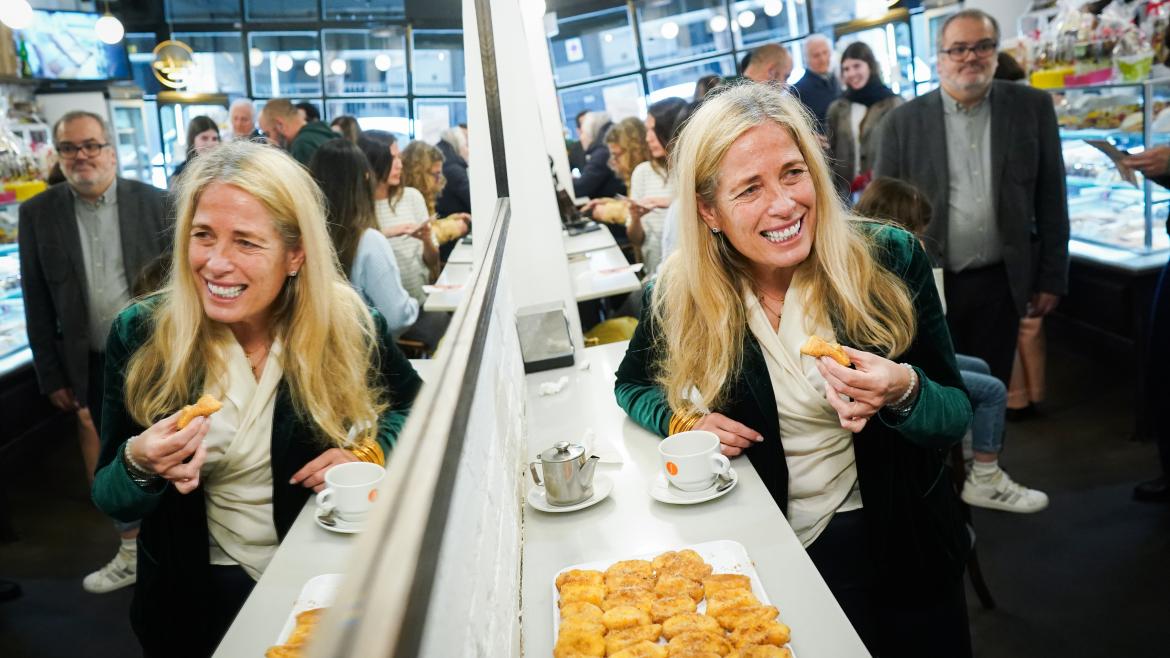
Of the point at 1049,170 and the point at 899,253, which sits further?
the point at 1049,170

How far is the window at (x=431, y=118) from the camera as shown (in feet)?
3.19

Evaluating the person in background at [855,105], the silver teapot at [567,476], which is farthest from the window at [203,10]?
the person in background at [855,105]

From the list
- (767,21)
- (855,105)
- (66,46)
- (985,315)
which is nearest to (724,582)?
(66,46)

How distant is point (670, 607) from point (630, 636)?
0.08 meters

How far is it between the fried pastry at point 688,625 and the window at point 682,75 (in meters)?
5.72

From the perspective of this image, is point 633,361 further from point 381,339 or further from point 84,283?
point 84,283

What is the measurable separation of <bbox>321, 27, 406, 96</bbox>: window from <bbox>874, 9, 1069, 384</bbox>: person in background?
3067 millimetres

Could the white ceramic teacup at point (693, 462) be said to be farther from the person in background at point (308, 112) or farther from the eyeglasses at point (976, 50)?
the eyeglasses at point (976, 50)

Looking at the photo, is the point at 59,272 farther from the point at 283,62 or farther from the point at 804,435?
the point at 804,435

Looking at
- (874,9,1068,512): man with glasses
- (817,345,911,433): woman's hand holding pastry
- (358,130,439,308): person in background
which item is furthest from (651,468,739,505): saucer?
(874,9,1068,512): man with glasses

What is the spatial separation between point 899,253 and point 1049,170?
234cm

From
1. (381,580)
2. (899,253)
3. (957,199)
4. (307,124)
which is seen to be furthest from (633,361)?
(957,199)

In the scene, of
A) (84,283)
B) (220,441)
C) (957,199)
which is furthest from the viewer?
(957,199)

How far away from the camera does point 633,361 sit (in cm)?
208
